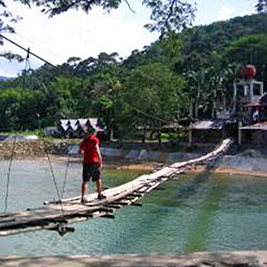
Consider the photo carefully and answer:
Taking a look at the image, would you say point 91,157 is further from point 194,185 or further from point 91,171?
point 194,185

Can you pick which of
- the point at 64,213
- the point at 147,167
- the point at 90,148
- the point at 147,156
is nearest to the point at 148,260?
the point at 64,213

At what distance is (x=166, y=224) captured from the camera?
12.9 m

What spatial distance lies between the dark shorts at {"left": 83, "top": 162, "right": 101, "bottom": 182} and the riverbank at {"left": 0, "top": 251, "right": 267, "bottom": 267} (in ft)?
10.4

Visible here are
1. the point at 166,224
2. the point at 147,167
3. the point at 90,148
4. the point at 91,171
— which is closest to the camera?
the point at 90,148

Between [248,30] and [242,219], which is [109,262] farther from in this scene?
[248,30]

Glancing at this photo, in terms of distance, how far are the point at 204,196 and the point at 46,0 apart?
13104mm

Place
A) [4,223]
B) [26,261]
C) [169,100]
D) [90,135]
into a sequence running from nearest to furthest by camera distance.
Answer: [26,261] < [4,223] < [90,135] < [169,100]

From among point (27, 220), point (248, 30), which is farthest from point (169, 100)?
point (248, 30)

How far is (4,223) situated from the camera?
19.3 feet

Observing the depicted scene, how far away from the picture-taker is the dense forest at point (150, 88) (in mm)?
34375

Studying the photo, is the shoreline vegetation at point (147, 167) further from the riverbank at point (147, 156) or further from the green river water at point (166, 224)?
the green river water at point (166, 224)

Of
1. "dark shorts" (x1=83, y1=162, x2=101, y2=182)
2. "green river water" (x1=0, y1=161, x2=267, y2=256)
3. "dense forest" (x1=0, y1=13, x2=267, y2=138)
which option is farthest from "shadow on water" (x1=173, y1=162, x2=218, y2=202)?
"dark shorts" (x1=83, y1=162, x2=101, y2=182)

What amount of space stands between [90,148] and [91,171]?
0.39m

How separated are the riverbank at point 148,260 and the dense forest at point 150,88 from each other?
42.0 feet
